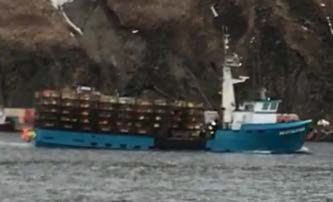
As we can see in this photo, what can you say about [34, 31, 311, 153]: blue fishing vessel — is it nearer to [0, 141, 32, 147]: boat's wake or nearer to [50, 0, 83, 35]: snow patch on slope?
[0, 141, 32, 147]: boat's wake

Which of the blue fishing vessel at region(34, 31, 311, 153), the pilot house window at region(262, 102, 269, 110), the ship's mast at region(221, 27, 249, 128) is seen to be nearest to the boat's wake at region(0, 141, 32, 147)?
the blue fishing vessel at region(34, 31, 311, 153)

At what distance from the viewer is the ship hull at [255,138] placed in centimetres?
10550

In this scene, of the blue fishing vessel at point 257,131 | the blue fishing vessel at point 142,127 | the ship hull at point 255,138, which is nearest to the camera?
the blue fishing vessel at point 257,131

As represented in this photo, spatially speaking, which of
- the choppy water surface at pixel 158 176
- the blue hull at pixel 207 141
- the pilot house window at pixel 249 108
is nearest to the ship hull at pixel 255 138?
the blue hull at pixel 207 141

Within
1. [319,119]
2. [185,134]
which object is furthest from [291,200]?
[319,119]

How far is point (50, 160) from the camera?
282 feet

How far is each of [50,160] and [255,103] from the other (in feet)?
92.6

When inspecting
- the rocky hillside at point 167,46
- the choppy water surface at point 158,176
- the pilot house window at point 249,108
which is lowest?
the choppy water surface at point 158,176

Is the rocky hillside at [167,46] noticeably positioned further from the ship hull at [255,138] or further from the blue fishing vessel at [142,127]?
the ship hull at [255,138]

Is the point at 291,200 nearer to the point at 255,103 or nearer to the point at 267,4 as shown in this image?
the point at 255,103

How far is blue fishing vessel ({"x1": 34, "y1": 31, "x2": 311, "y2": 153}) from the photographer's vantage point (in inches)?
4166

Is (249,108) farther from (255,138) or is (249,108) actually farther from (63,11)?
(63,11)

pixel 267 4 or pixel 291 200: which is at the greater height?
pixel 267 4

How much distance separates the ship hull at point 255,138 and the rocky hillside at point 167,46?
49359mm
